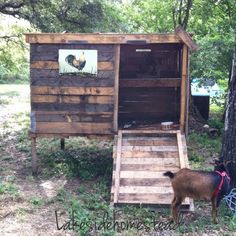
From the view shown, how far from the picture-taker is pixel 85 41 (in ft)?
23.3

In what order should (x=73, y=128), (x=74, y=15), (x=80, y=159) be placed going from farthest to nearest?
(x=74, y=15) → (x=80, y=159) → (x=73, y=128)

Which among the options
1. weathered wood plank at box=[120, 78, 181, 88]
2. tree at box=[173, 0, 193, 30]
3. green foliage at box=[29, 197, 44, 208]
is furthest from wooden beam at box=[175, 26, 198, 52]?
tree at box=[173, 0, 193, 30]

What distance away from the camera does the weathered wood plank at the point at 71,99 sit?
7289mm

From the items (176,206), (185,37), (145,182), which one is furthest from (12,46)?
(176,206)

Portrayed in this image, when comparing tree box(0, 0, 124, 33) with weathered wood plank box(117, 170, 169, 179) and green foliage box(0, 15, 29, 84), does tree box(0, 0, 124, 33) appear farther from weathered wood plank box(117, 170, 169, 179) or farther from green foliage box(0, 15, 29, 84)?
weathered wood plank box(117, 170, 169, 179)

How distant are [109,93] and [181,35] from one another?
5.15 feet

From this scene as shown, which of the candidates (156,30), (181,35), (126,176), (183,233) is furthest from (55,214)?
(156,30)

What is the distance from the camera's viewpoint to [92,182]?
7.36 m

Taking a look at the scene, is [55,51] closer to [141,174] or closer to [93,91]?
[93,91]

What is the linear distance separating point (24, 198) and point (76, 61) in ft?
8.19

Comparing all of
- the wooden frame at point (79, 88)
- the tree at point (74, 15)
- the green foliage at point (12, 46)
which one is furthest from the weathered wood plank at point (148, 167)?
the green foliage at point (12, 46)

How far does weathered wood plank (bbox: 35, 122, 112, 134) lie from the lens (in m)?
7.40

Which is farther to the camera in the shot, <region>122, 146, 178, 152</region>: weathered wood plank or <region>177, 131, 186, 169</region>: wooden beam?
<region>122, 146, 178, 152</region>: weathered wood plank

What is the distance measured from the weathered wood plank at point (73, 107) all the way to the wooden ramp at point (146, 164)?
0.51 meters
